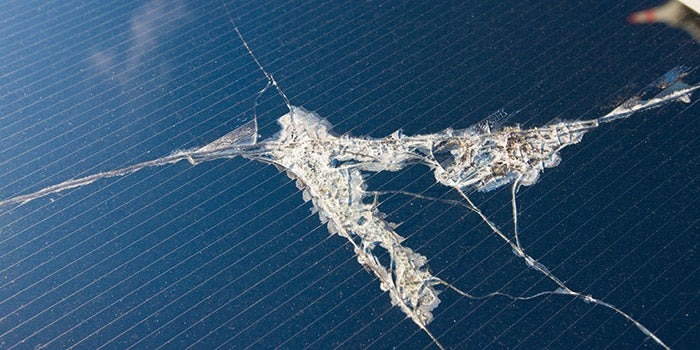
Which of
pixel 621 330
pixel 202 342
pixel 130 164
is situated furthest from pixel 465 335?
pixel 130 164

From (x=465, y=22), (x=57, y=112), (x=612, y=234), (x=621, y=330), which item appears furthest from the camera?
(x=465, y=22)

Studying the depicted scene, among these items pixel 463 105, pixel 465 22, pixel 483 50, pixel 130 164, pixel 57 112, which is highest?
pixel 57 112

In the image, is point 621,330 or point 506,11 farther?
point 506,11

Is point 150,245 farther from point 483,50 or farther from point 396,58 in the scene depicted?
point 483,50

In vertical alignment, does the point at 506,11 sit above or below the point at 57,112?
below

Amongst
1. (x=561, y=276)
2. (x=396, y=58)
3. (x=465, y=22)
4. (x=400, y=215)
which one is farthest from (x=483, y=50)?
(x=561, y=276)

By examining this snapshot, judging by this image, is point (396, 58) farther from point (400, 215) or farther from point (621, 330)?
point (621, 330)

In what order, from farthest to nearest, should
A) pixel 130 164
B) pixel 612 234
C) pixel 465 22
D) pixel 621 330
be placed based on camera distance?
pixel 465 22, pixel 130 164, pixel 612 234, pixel 621 330
